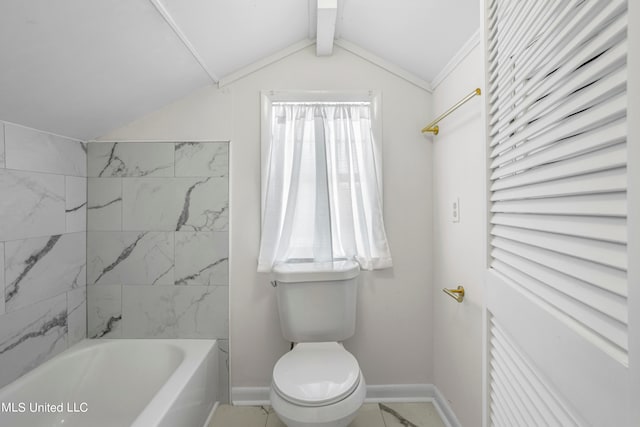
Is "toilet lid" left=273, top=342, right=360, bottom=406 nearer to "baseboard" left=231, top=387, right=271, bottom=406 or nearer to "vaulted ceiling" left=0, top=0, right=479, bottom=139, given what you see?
"baseboard" left=231, top=387, right=271, bottom=406

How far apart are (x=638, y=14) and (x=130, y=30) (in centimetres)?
144

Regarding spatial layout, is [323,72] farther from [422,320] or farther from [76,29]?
[422,320]

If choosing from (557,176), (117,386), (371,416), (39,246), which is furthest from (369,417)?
(39,246)

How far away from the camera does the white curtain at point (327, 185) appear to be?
189 centimetres

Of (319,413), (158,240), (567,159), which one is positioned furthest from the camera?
(158,240)

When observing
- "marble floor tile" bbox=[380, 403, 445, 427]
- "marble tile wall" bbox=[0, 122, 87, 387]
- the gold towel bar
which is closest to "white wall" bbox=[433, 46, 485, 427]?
the gold towel bar

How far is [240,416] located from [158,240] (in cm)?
110

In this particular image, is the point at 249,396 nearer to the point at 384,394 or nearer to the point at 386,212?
the point at 384,394

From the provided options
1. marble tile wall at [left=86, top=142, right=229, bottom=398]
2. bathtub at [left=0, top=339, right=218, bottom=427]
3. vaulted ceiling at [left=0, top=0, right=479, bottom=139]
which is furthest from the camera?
marble tile wall at [left=86, top=142, right=229, bottom=398]

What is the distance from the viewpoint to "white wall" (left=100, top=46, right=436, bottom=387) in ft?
6.26

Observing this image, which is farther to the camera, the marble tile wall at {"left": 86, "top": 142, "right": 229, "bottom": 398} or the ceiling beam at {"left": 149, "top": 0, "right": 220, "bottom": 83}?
the marble tile wall at {"left": 86, "top": 142, "right": 229, "bottom": 398}

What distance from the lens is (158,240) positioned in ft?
6.20

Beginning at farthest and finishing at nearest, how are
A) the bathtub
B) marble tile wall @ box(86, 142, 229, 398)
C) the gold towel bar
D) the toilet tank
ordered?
marble tile wall @ box(86, 142, 229, 398), the toilet tank, the gold towel bar, the bathtub

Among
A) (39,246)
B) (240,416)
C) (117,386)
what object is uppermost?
(39,246)
